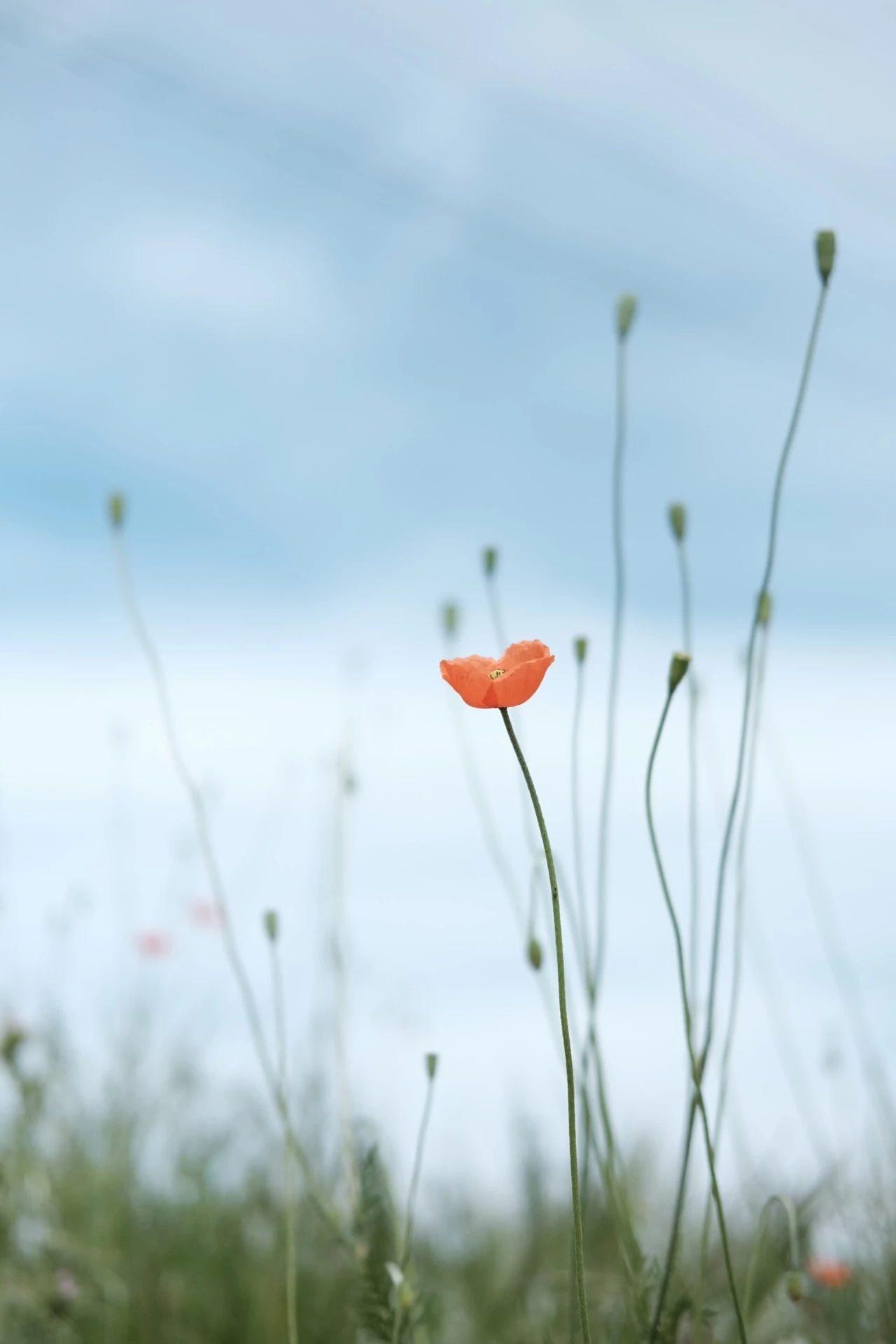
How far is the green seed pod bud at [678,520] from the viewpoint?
5.21 ft

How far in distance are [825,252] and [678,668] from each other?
496 mm

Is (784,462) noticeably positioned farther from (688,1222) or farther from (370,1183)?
(688,1222)

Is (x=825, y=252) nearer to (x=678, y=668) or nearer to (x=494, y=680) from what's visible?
(x=678, y=668)

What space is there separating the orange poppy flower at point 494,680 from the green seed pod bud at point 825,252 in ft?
1.84

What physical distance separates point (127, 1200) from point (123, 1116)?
249 mm

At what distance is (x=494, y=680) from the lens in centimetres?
111

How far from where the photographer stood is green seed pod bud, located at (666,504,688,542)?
5.21ft

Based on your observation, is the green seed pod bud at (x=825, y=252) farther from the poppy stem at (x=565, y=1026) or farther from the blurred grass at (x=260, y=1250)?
the blurred grass at (x=260, y=1250)

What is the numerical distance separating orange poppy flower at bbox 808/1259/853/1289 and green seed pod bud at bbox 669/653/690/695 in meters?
1.34

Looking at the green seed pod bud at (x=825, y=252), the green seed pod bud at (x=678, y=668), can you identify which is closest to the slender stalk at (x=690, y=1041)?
the green seed pod bud at (x=678, y=668)

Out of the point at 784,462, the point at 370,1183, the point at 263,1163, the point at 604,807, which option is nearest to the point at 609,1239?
the point at 263,1163

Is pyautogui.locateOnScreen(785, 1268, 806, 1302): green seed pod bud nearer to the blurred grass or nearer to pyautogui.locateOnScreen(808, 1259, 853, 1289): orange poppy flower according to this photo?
the blurred grass

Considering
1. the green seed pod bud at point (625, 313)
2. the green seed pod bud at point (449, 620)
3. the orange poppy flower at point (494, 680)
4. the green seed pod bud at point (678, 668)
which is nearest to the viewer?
the orange poppy flower at point (494, 680)

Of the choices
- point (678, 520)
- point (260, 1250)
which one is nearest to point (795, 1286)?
point (678, 520)
